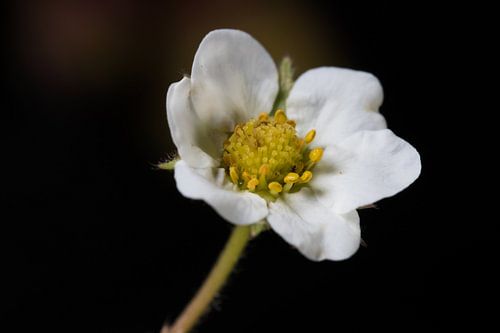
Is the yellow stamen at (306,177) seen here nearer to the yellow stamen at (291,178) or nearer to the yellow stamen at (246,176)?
the yellow stamen at (291,178)

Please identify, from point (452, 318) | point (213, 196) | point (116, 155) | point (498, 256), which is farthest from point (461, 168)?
point (213, 196)

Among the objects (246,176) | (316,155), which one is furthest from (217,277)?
(316,155)

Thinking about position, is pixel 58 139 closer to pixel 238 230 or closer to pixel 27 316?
pixel 27 316

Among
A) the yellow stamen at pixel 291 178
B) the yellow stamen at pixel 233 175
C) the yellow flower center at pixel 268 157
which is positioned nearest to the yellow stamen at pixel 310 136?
the yellow flower center at pixel 268 157

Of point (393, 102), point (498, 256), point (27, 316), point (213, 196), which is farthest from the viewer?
point (393, 102)

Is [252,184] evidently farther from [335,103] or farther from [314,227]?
[335,103]

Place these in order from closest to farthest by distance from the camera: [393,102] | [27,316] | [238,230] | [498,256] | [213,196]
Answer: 1. [213,196]
2. [238,230]
3. [27,316]
4. [498,256]
5. [393,102]

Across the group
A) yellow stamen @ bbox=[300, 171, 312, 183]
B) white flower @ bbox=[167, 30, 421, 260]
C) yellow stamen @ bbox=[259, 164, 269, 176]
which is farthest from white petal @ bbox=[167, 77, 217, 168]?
yellow stamen @ bbox=[300, 171, 312, 183]
